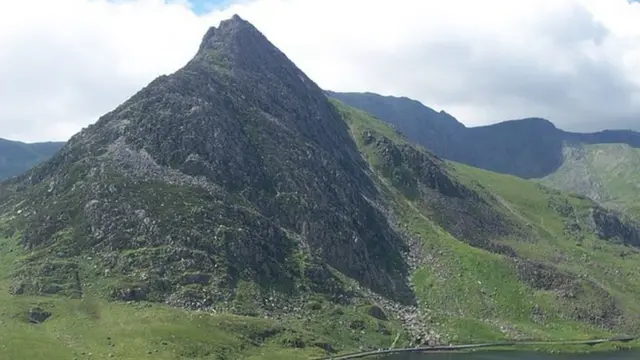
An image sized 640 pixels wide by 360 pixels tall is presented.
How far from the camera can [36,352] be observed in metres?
172

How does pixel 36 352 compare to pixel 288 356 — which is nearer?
pixel 36 352

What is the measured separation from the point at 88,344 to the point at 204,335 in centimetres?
3073

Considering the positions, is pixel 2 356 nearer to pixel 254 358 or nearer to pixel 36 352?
pixel 36 352

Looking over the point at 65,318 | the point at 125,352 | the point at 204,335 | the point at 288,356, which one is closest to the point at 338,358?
the point at 288,356

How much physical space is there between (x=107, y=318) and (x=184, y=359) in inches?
1261

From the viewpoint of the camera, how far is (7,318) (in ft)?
636

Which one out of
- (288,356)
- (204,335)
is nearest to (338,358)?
(288,356)

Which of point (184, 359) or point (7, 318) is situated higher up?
point (7, 318)

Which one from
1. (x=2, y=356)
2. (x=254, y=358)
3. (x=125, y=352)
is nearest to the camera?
(x=2, y=356)

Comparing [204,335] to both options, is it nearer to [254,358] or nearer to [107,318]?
[254,358]

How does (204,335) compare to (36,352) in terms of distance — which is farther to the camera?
(204,335)

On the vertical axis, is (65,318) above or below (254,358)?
above

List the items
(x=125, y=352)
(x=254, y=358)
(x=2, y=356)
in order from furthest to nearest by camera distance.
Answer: (x=254, y=358) < (x=125, y=352) < (x=2, y=356)

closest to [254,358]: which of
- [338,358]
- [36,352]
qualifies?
[338,358]
